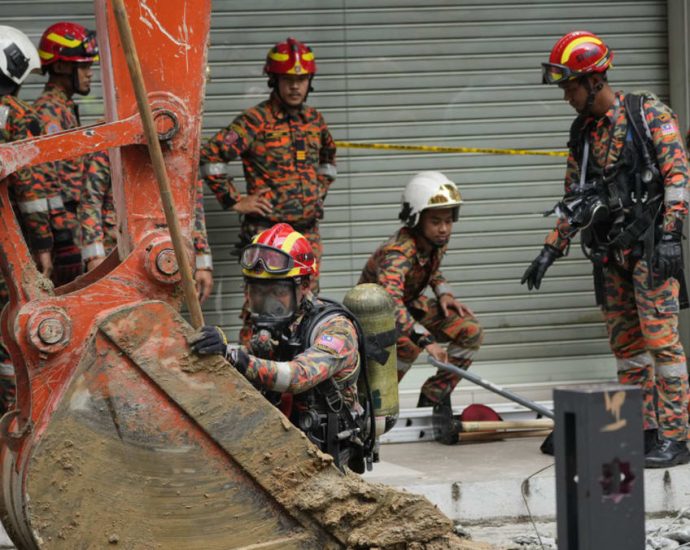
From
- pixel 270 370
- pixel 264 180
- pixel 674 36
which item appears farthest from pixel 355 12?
pixel 270 370

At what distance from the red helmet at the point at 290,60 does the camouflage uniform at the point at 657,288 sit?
1.92m

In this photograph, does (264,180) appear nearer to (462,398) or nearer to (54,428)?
(462,398)

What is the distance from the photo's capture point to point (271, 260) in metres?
5.48

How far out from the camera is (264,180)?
8492mm

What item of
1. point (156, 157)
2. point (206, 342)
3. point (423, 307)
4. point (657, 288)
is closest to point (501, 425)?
point (423, 307)

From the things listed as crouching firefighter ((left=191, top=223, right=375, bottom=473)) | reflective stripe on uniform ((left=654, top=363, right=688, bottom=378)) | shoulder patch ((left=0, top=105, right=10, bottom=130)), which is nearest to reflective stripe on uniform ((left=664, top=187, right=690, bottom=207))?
reflective stripe on uniform ((left=654, top=363, right=688, bottom=378))

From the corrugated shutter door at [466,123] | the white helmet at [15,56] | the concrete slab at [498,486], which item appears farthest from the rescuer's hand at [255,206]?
the concrete slab at [498,486]

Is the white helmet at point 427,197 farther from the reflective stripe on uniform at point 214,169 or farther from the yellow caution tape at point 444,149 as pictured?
the yellow caution tape at point 444,149

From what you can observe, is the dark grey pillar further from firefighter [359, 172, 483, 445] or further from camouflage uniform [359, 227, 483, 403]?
camouflage uniform [359, 227, 483, 403]

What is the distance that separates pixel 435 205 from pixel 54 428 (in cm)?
399

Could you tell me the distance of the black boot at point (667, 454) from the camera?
703 cm

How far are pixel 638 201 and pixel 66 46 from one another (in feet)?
11.1

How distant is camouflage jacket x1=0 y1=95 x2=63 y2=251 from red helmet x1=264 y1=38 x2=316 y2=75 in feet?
5.81

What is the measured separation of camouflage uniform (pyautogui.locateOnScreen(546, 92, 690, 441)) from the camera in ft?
23.1
